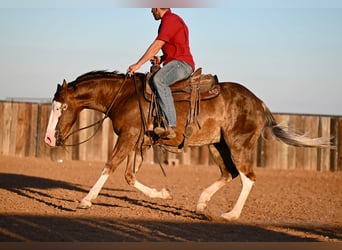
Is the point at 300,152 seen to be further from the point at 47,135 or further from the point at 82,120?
the point at 47,135

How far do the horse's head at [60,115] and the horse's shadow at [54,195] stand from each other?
1.17m

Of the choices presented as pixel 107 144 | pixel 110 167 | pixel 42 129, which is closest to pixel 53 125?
pixel 110 167

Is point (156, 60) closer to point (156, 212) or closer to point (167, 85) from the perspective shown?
point (167, 85)

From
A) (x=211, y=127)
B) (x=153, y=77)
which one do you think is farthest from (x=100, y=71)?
(x=211, y=127)

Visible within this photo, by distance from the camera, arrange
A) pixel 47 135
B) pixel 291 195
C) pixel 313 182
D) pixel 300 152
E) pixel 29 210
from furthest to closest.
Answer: pixel 300 152 < pixel 313 182 < pixel 291 195 < pixel 47 135 < pixel 29 210

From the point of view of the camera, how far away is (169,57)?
35.5 ft

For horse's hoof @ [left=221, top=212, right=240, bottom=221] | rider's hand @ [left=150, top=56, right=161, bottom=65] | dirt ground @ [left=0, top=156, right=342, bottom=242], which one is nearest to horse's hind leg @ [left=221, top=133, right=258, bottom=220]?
horse's hoof @ [left=221, top=212, right=240, bottom=221]

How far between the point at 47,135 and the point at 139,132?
1.68m

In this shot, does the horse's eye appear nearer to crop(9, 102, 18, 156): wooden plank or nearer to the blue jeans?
the blue jeans

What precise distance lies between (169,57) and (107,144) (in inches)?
517

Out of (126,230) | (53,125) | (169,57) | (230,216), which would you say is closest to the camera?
(126,230)

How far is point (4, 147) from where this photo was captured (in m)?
24.0

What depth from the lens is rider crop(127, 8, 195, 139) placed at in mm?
10500

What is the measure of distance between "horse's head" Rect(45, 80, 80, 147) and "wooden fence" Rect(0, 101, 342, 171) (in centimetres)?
1218
